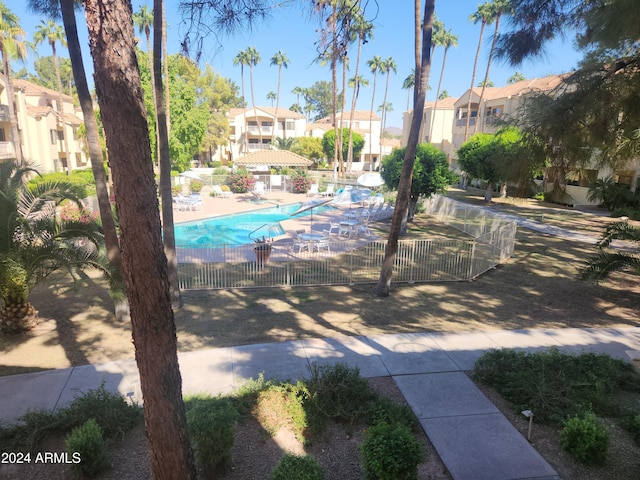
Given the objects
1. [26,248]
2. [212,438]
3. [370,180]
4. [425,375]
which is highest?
[370,180]

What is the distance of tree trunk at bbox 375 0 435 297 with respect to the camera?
32.0 ft

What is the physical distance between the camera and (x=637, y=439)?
5.27 meters

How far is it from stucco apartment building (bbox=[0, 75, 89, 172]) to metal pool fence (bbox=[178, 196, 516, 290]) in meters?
24.7

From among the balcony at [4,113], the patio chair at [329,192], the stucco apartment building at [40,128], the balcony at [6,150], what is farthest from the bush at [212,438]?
the balcony at [4,113]

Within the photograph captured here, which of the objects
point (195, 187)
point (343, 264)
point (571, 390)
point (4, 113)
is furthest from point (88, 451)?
point (4, 113)

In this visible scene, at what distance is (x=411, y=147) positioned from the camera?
417 inches

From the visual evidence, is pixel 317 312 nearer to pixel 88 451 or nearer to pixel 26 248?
pixel 88 451

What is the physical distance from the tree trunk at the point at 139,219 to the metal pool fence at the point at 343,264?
7941 millimetres

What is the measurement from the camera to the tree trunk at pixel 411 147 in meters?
9.76

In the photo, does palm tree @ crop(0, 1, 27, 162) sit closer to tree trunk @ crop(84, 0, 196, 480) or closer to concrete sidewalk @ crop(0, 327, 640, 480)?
concrete sidewalk @ crop(0, 327, 640, 480)

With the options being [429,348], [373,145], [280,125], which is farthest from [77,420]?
[373,145]

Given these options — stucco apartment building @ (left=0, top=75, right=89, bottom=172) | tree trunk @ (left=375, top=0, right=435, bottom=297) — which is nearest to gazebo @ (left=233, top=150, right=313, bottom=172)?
stucco apartment building @ (left=0, top=75, right=89, bottom=172)

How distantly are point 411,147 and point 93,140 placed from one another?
7214mm

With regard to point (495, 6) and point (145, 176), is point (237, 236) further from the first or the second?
point (495, 6)
